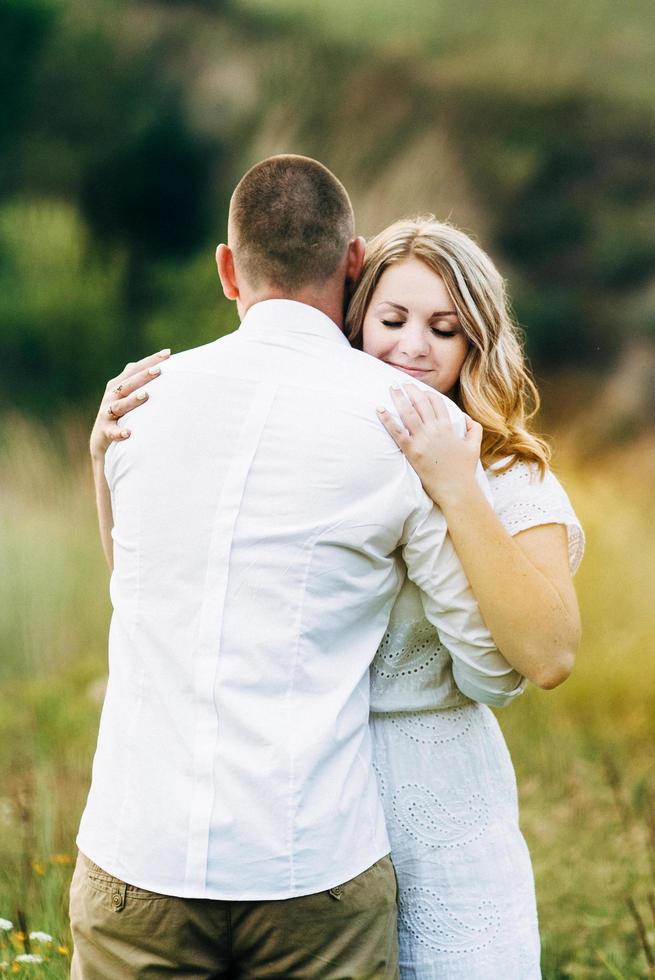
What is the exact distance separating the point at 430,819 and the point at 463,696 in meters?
0.18

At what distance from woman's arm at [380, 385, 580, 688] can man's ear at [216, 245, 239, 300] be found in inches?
12.7

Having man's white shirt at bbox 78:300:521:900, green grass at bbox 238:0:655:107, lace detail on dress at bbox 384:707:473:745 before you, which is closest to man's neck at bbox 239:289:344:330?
man's white shirt at bbox 78:300:521:900

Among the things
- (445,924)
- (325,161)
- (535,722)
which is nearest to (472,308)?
(445,924)

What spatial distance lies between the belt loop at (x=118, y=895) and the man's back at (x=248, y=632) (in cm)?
2

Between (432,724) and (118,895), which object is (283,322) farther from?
(118,895)

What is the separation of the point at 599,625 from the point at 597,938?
2503mm

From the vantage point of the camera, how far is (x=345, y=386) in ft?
4.91

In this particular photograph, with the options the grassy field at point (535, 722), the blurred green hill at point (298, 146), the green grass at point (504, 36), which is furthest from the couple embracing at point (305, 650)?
the green grass at point (504, 36)

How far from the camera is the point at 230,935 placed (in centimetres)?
141

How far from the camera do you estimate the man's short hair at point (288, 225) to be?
1.61 meters

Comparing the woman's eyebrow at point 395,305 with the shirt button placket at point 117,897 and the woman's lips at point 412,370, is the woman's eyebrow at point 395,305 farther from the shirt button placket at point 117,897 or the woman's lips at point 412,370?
the shirt button placket at point 117,897

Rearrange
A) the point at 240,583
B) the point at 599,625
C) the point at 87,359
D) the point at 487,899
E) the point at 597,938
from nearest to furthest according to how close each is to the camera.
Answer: the point at 240,583
the point at 487,899
the point at 597,938
the point at 599,625
the point at 87,359

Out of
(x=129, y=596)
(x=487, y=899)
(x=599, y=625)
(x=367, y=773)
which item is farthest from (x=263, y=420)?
(x=599, y=625)

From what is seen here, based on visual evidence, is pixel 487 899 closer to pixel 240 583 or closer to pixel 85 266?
pixel 240 583
